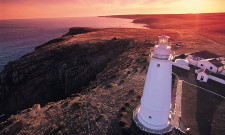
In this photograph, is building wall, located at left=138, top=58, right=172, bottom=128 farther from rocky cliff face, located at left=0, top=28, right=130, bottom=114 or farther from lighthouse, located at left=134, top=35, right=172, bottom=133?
rocky cliff face, located at left=0, top=28, right=130, bottom=114

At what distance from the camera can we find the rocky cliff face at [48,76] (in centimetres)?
3036

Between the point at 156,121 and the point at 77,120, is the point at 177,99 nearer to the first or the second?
the point at 156,121

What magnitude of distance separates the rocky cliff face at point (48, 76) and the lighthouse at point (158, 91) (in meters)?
23.2

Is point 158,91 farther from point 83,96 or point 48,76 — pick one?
point 48,76

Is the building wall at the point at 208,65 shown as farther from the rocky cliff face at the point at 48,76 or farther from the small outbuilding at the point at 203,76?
the rocky cliff face at the point at 48,76

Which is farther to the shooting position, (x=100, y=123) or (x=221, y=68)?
(x=221, y=68)

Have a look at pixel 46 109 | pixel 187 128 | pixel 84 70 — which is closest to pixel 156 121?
pixel 187 128

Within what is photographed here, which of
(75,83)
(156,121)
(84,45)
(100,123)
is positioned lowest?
(75,83)

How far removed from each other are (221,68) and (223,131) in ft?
58.5

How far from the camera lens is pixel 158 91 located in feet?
34.5

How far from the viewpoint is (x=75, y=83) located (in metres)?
33.2

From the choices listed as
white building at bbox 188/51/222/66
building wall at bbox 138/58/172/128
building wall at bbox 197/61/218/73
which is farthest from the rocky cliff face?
building wall at bbox 138/58/172/128

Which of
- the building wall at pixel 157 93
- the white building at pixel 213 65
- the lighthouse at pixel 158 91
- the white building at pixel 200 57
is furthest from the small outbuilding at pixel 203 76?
the building wall at pixel 157 93

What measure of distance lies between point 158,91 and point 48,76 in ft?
102
